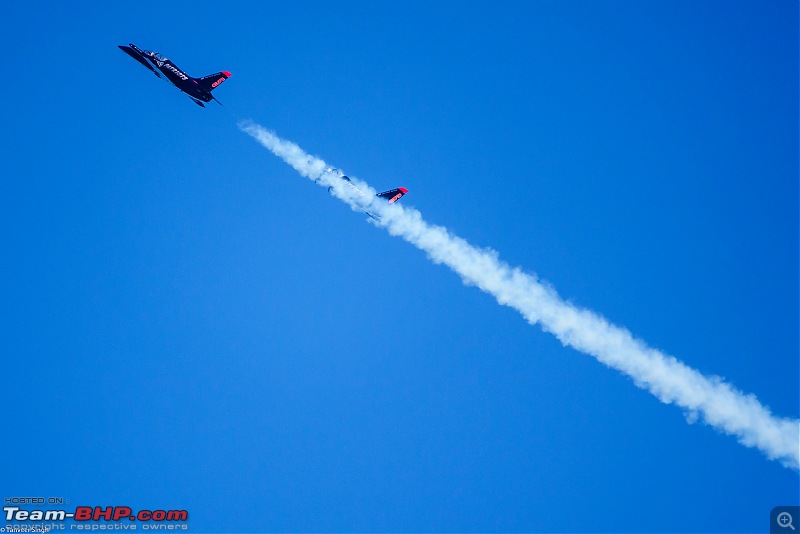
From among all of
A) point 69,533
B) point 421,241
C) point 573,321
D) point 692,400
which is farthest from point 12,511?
point 692,400

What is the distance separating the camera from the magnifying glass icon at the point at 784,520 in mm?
52219

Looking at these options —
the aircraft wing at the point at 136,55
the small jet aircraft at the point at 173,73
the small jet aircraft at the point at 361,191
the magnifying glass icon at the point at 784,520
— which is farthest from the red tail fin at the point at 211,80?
the magnifying glass icon at the point at 784,520

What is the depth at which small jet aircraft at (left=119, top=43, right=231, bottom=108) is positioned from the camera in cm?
5450

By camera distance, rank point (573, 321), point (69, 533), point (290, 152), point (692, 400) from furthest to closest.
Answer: point (290, 152), point (573, 321), point (692, 400), point (69, 533)

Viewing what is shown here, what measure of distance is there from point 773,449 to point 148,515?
62.2 meters

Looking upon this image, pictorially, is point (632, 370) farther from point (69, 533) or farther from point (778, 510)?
point (69, 533)

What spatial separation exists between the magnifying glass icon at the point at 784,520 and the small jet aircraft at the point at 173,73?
240 ft

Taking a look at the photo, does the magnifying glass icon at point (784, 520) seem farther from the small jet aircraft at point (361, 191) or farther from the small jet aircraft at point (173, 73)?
the small jet aircraft at point (173, 73)

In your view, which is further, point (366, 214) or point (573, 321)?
point (366, 214)

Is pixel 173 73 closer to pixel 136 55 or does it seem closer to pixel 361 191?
pixel 136 55

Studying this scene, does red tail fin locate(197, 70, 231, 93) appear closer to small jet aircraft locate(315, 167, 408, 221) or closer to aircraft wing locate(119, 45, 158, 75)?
aircraft wing locate(119, 45, 158, 75)

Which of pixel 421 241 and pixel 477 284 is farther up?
pixel 421 241

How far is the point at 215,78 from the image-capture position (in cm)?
5691

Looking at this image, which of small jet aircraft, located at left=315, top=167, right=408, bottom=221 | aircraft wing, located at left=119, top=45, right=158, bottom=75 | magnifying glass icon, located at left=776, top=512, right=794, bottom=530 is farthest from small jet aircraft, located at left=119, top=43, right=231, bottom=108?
magnifying glass icon, located at left=776, top=512, right=794, bottom=530
